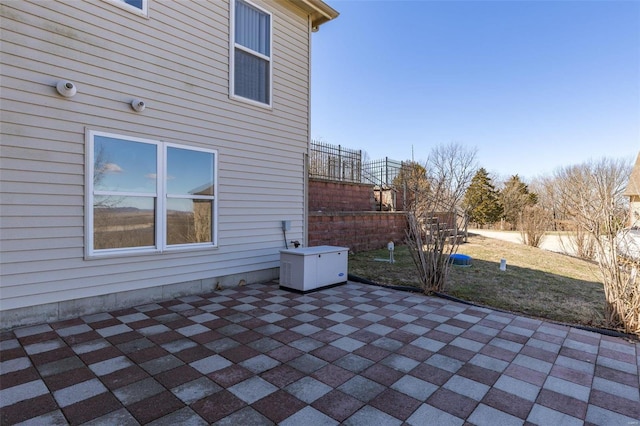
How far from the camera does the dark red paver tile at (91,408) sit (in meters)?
1.82

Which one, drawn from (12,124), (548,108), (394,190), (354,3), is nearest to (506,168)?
(548,108)

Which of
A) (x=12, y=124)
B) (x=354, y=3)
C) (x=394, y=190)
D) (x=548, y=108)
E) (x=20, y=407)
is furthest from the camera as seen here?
(x=548, y=108)

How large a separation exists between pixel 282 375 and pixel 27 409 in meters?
1.55

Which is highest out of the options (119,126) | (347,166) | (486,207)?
(347,166)

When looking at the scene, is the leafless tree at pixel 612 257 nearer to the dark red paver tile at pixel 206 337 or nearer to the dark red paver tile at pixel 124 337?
the dark red paver tile at pixel 206 337

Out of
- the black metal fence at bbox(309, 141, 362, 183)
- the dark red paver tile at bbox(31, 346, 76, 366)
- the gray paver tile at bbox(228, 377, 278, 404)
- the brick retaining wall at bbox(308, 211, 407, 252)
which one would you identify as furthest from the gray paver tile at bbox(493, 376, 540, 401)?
the black metal fence at bbox(309, 141, 362, 183)

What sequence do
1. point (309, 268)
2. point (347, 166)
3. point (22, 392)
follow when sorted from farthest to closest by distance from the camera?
point (347, 166) < point (309, 268) < point (22, 392)

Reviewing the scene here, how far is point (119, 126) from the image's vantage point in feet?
12.3

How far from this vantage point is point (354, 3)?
7254 mm

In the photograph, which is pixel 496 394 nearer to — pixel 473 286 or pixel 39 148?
pixel 473 286

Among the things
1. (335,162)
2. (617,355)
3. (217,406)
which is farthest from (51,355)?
(335,162)

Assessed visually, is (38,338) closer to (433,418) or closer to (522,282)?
(433,418)

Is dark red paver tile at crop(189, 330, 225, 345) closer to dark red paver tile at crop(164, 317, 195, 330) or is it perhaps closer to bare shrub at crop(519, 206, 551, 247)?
dark red paver tile at crop(164, 317, 195, 330)

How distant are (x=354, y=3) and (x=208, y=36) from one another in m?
4.25
